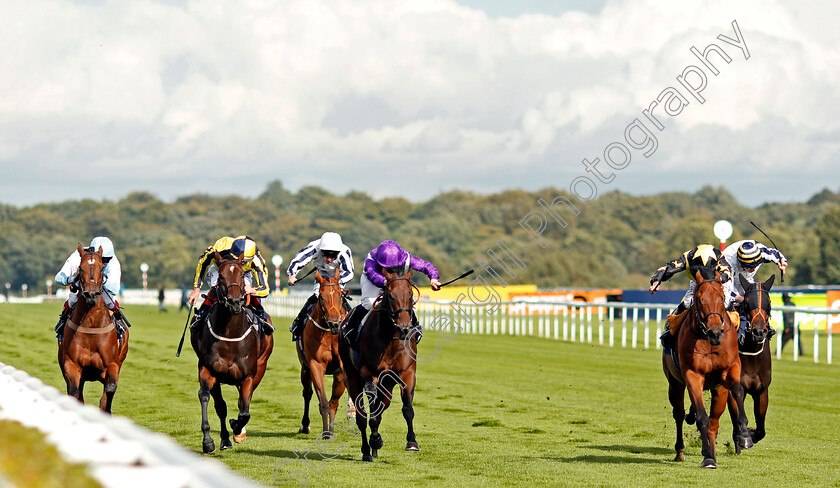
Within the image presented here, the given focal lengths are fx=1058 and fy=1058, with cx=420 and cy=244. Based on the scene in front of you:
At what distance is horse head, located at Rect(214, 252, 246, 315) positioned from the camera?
29.3 ft

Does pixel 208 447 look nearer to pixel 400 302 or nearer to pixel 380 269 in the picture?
pixel 380 269

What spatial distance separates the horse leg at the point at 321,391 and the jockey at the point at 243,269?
0.61 m

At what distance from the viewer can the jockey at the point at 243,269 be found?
30.6 ft

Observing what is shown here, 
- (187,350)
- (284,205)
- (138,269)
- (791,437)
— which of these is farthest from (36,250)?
(791,437)

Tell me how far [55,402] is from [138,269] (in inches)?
3478

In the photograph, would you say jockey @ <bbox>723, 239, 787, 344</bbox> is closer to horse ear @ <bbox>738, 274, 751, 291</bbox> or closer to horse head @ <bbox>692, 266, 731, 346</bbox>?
horse ear @ <bbox>738, 274, 751, 291</bbox>

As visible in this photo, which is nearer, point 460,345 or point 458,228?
point 460,345

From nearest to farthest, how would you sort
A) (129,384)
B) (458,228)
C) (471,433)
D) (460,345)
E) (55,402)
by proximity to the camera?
(55,402)
(471,433)
(129,384)
(460,345)
(458,228)

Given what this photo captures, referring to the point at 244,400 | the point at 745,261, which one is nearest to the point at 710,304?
the point at 745,261

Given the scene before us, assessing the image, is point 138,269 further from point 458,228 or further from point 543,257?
point 543,257

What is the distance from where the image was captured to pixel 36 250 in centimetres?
10212

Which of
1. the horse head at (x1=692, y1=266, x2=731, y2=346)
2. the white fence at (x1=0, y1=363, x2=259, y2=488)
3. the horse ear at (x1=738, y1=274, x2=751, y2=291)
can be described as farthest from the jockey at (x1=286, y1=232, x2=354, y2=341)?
the white fence at (x1=0, y1=363, x2=259, y2=488)

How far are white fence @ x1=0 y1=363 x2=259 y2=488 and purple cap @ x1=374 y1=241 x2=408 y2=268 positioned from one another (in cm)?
433

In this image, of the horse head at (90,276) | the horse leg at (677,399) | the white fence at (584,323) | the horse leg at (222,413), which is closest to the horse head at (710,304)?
the horse leg at (677,399)
